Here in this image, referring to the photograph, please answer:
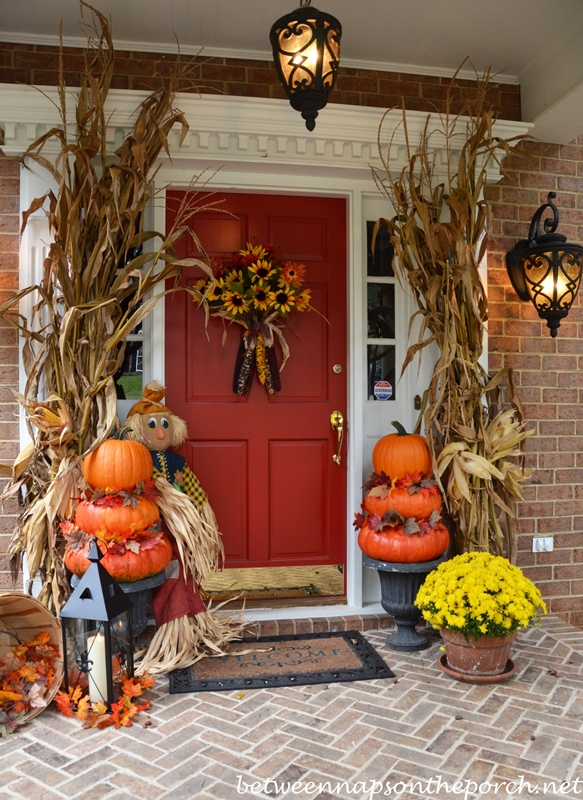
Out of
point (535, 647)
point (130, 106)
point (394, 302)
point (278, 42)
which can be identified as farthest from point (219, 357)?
point (535, 647)

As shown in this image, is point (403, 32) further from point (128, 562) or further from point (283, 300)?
point (128, 562)

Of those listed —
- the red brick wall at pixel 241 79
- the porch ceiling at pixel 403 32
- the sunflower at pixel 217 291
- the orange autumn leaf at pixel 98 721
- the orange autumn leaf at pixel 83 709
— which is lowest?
the orange autumn leaf at pixel 98 721

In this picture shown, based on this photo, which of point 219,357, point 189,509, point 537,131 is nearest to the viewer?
point 189,509

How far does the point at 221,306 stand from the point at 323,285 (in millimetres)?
575

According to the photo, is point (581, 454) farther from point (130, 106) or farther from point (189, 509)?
point (130, 106)

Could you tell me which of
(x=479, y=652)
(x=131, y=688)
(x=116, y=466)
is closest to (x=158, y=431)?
(x=116, y=466)

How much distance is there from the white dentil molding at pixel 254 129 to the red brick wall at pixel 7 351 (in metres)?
0.22

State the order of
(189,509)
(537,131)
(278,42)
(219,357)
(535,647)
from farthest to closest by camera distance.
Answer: (537,131) → (219,357) → (535,647) → (189,509) → (278,42)

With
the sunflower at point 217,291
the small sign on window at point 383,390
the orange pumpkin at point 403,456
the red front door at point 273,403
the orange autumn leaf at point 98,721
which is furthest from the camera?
the small sign on window at point 383,390

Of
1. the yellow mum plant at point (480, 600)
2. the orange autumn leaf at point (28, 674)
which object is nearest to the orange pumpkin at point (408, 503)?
the yellow mum plant at point (480, 600)

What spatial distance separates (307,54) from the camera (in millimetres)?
2531

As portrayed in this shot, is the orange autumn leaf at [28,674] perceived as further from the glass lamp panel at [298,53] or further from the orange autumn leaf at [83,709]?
the glass lamp panel at [298,53]

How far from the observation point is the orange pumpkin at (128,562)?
8.73 feet

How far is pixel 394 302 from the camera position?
141 inches
